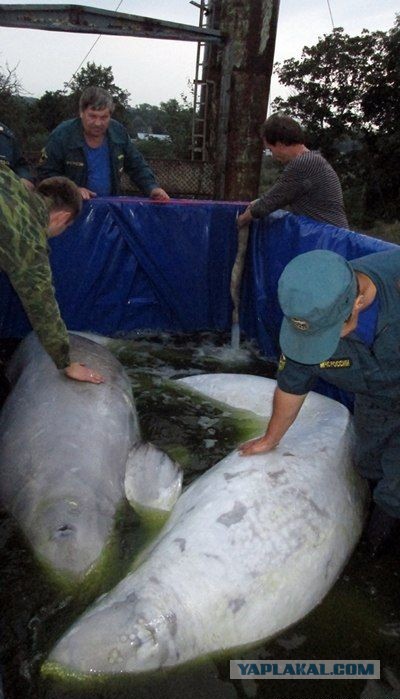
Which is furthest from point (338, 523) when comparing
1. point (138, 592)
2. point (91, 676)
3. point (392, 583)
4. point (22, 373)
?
point (22, 373)

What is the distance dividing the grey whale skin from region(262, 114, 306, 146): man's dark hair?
7.82ft

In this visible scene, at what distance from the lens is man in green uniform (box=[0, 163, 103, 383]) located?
326 cm

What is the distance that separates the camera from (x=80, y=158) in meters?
5.72

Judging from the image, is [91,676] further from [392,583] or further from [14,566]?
[392,583]

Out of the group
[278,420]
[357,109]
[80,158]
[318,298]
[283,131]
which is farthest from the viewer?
[357,109]

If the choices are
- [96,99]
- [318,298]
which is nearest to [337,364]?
[318,298]

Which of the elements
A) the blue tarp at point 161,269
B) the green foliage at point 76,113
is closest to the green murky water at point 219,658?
the blue tarp at point 161,269

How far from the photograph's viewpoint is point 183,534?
2939 millimetres

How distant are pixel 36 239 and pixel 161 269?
2.65 metres

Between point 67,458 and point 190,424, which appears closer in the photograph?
point 67,458

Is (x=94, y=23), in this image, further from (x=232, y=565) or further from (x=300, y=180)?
(x=232, y=565)

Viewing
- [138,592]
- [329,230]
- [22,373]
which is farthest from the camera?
[329,230]

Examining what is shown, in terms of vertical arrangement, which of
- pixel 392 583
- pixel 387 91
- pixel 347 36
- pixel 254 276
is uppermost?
pixel 347 36

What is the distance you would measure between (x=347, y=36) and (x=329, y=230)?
1233cm
